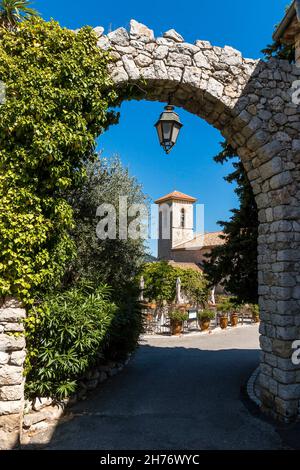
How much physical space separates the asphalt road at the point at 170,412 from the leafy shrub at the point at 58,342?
61cm

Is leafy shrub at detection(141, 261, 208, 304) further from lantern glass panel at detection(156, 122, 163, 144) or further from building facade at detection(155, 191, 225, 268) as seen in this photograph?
building facade at detection(155, 191, 225, 268)

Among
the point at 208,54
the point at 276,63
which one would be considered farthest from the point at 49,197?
the point at 276,63

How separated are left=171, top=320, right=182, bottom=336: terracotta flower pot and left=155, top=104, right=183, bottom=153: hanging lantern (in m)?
8.93

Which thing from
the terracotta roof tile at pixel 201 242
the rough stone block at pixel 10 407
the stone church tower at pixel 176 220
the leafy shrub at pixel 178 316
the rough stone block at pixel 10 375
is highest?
the stone church tower at pixel 176 220

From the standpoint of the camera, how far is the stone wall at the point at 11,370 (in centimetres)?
390

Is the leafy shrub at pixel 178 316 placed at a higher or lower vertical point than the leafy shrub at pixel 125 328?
lower

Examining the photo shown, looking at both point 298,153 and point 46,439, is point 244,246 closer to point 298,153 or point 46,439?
point 298,153

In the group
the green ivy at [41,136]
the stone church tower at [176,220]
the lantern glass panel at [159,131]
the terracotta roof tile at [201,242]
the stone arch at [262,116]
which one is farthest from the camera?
the stone church tower at [176,220]

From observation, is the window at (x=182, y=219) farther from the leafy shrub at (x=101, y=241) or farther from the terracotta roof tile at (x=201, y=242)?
the leafy shrub at (x=101, y=241)

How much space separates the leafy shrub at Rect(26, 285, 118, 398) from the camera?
4547mm

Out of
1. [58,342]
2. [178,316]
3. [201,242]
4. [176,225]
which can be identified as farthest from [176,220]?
[58,342]

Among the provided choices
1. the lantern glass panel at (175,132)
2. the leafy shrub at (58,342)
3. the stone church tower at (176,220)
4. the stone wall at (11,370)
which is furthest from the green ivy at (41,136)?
the stone church tower at (176,220)

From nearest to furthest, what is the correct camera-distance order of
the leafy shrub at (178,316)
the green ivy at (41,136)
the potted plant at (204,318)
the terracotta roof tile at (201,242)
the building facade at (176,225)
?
the green ivy at (41,136), the leafy shrub at (178,316), the potted plant at (204,318), the terracotta roof tile at (201,242), the building facade at (176,225)

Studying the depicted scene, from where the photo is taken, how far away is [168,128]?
4781 millimetres
